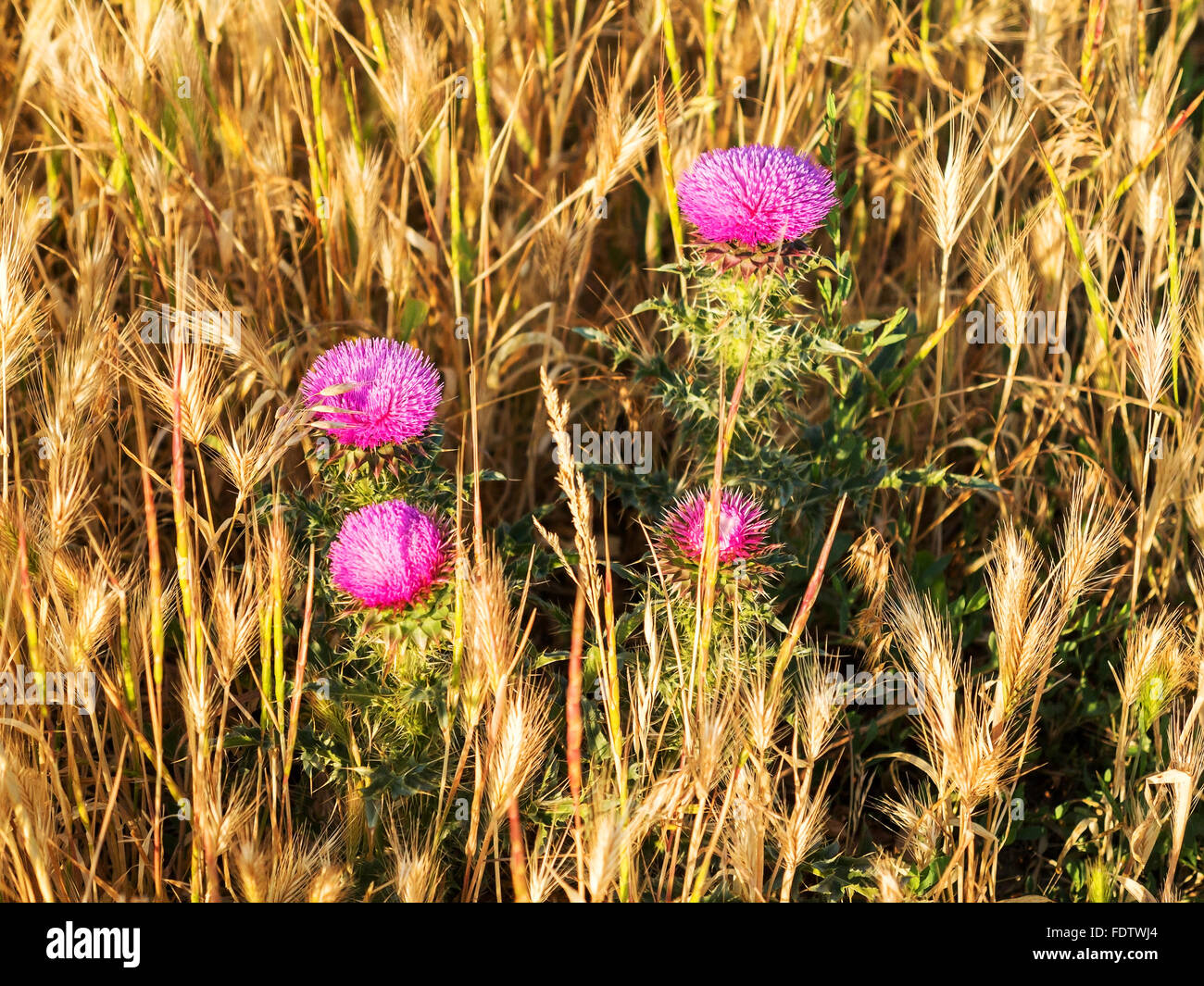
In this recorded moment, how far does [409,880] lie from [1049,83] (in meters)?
2.30

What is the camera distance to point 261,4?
8.30ft

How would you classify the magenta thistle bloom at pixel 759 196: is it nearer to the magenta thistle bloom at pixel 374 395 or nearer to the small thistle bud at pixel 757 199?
the small thistle bud at pixel 757 199

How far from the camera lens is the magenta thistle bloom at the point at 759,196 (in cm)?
202

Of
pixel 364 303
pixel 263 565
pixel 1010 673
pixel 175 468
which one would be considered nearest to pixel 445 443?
pixel 364 303

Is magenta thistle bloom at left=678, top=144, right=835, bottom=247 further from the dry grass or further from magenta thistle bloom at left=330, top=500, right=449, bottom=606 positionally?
magenta thistle bloom at left=330, top=500, right=449, bottom=606

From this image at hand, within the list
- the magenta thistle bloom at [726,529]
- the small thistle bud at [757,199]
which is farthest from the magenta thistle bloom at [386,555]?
the small thistle bud at [757,199]

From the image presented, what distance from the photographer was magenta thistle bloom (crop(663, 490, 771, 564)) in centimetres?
189

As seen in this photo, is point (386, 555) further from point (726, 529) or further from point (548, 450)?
point (548, 450)

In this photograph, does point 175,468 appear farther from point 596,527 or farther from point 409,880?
point 596,527

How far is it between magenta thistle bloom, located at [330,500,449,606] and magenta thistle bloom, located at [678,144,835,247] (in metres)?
0.76

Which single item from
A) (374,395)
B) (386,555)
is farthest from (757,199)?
(386,555)

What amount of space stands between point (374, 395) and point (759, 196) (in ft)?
2.49

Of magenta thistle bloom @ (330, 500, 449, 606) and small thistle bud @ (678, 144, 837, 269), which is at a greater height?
small thistle bud @ (678, 144, 837, 269)

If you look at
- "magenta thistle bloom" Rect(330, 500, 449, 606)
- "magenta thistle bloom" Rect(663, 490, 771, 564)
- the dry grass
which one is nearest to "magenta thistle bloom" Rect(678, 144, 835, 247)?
the dry grass
